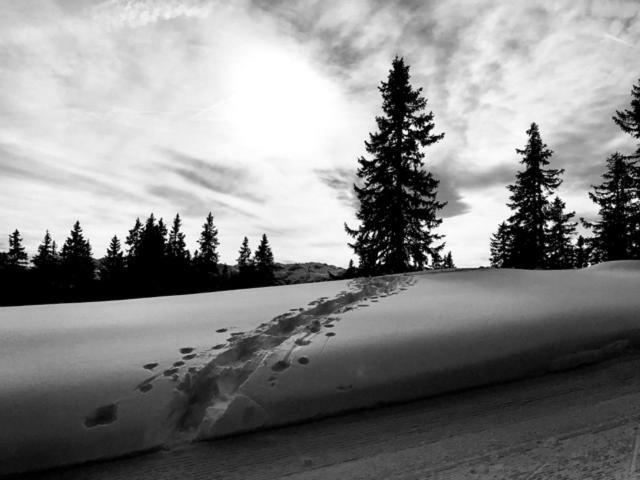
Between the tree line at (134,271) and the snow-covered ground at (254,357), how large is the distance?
61.2 feet

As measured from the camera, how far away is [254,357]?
10.6 ft

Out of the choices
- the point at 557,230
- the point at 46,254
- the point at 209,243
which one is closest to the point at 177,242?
the point at 209,243

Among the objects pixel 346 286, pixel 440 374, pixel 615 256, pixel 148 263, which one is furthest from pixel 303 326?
pixel 148 263

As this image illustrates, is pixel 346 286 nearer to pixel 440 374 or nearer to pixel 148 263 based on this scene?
pixel 440 374

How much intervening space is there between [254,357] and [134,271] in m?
30.9

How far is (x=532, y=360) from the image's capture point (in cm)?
342

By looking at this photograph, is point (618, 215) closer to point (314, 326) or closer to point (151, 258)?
point (314, 326)

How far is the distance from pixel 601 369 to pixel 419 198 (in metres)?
14.3

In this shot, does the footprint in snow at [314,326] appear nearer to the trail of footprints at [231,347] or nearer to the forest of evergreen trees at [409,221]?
the trail of footprints at [231,347]

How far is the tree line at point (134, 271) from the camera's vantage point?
64.3ft

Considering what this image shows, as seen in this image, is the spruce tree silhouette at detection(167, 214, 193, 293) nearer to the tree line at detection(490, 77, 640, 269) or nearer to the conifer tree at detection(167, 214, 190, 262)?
the conifer tree at detection(167, 214, 190, 262)

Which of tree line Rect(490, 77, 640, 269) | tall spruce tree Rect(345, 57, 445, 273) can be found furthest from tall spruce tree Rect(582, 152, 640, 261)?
tall spruce tree Rect(345, 57, 445, 273)

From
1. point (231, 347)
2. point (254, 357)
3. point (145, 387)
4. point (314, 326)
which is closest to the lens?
point (145, 387)

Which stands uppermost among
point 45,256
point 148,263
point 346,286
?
point 45,256
